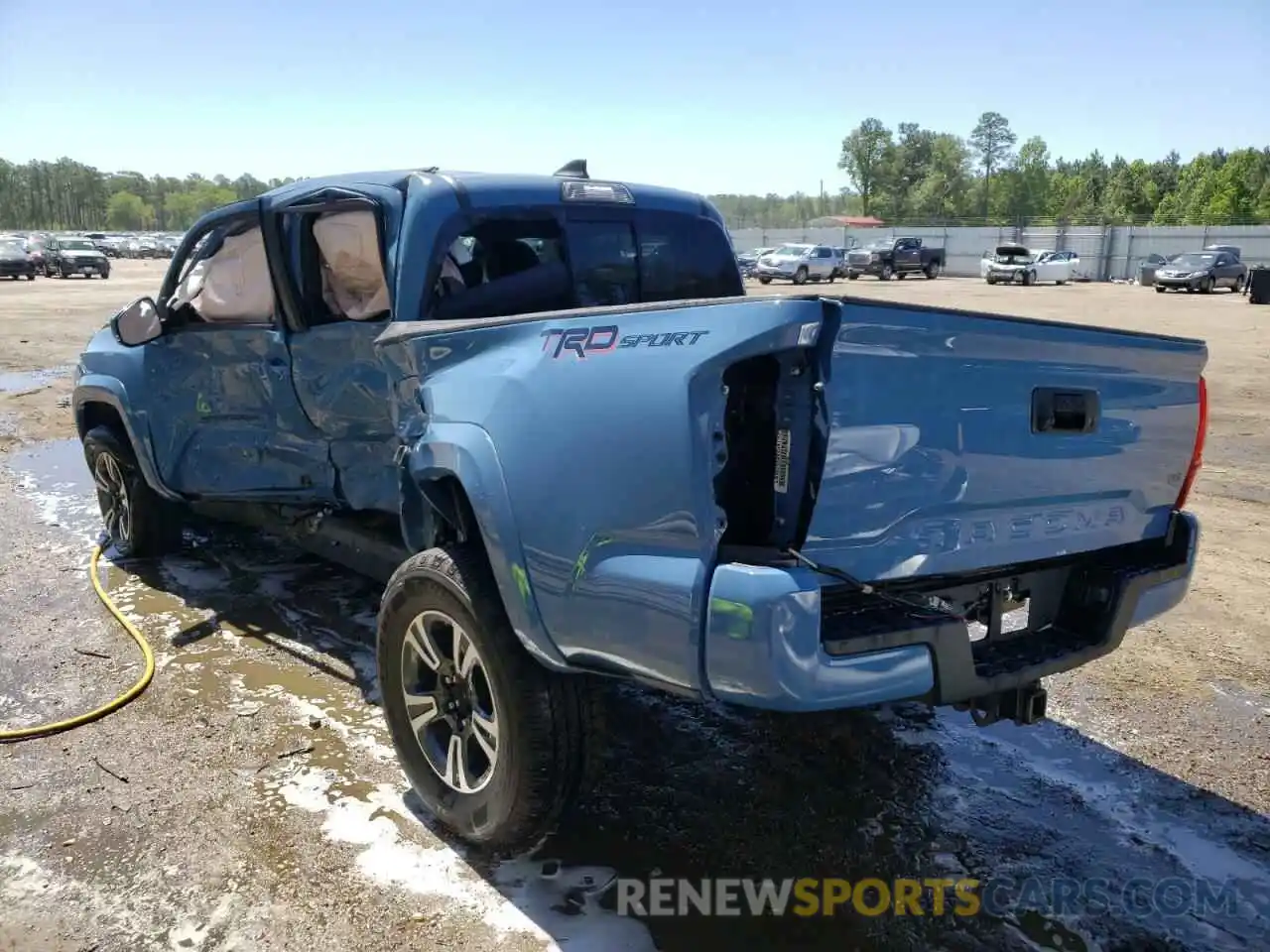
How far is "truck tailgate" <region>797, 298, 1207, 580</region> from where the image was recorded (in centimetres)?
231

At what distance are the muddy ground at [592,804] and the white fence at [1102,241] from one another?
53008 millimetres

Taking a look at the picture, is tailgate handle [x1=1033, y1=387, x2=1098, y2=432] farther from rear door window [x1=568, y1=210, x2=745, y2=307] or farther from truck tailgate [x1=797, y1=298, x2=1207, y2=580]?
rear door window [x1=568, y1=210, x2=745, y2=307]

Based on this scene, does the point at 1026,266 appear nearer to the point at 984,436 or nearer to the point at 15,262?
the point at 15,262

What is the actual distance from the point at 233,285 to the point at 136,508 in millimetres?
1820

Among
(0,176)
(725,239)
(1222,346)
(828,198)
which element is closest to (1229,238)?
(1222,346)

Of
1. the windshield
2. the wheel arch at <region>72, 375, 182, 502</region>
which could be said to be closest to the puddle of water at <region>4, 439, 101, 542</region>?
the wheel arch at <region>72, 375, 182, 502</region>

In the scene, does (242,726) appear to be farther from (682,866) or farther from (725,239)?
(725,239)

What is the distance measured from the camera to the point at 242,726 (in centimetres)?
399

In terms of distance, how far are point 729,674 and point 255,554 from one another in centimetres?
474

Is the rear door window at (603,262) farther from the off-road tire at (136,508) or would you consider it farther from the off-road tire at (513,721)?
the off-road tire at (136,508)

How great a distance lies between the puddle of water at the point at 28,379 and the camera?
1306 cm

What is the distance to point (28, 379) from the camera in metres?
13.9

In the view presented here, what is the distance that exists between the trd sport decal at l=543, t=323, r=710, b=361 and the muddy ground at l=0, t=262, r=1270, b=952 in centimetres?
160

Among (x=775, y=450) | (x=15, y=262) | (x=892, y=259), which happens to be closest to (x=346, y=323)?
(x=775, y=450)
